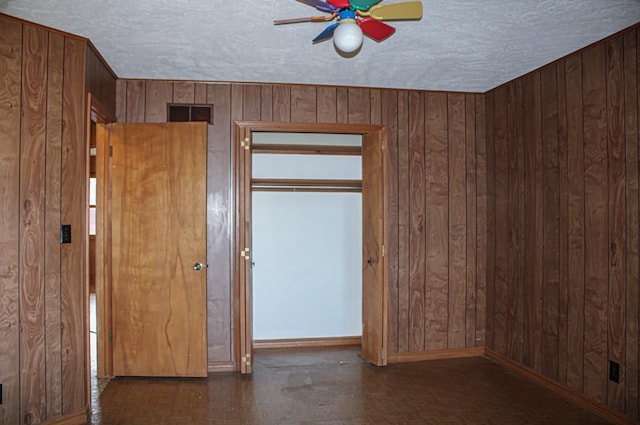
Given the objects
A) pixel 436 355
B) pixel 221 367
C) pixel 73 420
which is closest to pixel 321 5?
pixel 73 420

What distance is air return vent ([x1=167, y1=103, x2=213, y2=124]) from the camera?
3.99 meters

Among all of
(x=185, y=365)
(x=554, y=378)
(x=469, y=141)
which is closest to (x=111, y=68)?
(x=185, y=365)

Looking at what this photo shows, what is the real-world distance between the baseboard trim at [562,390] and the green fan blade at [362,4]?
9.38 ft

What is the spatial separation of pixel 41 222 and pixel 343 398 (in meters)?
2.31

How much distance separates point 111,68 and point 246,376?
2660mm

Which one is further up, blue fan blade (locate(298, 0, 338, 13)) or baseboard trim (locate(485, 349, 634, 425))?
blue fan blade (locate(298, 0, 338, 13))

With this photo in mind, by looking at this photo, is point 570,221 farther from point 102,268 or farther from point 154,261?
point 102,268

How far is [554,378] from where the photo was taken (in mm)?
3527

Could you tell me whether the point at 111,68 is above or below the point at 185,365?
above

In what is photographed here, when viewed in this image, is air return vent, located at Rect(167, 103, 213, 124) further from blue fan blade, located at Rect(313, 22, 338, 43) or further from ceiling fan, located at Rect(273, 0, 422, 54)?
ceiling fan, located at Rect(273, 0, 422, 54)

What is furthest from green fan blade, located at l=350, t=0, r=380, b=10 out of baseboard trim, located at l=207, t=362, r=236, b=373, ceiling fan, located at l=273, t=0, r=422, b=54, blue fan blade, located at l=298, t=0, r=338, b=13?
baseboard trim, located at l=207, t=362, r=236, b=373

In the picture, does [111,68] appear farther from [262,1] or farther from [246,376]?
[246,376]

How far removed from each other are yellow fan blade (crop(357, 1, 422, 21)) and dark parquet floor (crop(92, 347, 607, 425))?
7.89 ft

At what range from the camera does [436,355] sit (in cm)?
432
